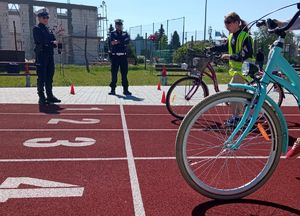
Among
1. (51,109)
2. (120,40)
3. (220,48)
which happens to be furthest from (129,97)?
(220,48)

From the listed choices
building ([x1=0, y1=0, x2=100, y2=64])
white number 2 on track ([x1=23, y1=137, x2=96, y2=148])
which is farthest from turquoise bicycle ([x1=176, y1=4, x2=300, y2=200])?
building ([x1=0, y1=0, x2=100, y2=64])

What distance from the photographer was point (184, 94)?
7.84 m

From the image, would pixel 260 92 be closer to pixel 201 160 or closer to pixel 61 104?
pixel 201 160

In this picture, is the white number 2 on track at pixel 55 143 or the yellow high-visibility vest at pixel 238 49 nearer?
the white number 2 on track at pixel 55 143

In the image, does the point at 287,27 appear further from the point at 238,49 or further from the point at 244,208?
the point at 238,49

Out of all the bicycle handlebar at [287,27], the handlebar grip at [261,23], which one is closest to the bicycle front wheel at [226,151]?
the bicycle handlebar at [287,27]

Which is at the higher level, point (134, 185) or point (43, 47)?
point (43, 47)

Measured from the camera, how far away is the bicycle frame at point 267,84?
326 centimetres

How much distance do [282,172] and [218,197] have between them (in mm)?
1337

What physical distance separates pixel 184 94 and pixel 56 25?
157 ft

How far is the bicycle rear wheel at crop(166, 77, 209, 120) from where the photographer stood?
7629 mm

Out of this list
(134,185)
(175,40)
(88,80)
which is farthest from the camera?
(175,40)

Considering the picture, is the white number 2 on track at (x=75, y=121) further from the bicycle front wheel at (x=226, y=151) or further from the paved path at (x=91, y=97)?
the bicycle front wheel at (x=226, y=151)

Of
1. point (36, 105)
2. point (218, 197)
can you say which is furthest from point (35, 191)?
point (36, 105)
